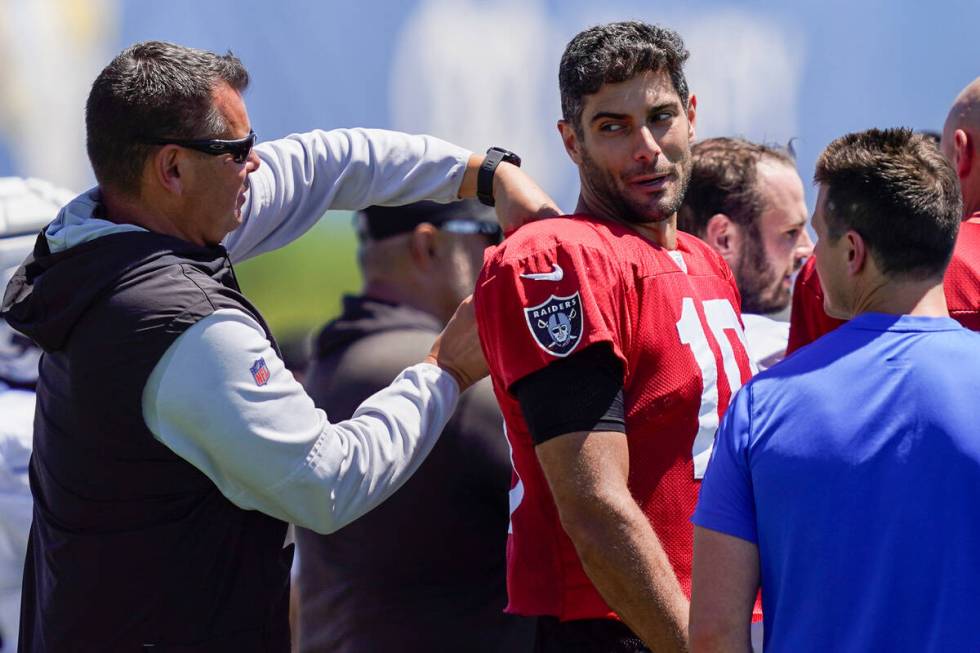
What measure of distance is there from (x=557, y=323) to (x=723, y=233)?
58.6 inches

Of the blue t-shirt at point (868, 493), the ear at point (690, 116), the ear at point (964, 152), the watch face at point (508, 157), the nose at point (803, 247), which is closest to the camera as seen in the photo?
the blue t-shirt at point (868, 493)

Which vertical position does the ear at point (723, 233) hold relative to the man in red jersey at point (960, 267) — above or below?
below

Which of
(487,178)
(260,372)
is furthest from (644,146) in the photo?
(260,372)

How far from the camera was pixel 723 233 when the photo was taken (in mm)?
3158

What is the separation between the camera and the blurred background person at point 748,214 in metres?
3.14

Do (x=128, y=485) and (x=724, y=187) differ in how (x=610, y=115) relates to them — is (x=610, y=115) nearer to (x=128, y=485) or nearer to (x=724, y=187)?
(x=128, y=485)

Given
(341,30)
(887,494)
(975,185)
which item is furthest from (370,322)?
(887,494)

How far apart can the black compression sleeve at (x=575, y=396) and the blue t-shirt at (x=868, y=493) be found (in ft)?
1.00

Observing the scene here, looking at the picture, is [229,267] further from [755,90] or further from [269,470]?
[755,90]

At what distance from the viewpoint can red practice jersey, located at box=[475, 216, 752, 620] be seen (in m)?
1.80

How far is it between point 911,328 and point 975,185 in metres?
1.06

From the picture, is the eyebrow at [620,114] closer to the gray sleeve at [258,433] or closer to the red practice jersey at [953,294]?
the red practice jersey at [953,294]

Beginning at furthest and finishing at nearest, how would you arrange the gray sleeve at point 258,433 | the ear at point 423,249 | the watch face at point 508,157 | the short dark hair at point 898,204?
the ear at point 423,249, the watch face at point 508,157, the gray sleeve at point 258,433, the short dark hair at point 898,204

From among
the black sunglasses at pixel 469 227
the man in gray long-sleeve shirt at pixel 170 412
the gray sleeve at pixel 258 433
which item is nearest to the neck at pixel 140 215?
the man in gray long-sleeve shirt at pixel 170 412
